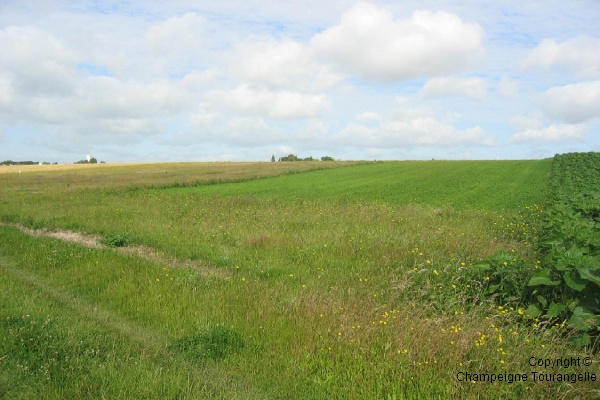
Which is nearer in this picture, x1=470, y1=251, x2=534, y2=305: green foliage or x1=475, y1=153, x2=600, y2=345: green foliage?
x1=475, y1=153, x2=600, y2=345: green foliage

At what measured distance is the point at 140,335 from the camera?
22.1 ft

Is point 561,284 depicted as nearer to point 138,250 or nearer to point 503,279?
point 503,279

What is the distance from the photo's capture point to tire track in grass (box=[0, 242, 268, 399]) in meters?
5.26

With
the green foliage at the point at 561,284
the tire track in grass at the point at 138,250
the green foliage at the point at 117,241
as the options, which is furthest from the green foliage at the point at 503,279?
the green foliage at the point at 117,241

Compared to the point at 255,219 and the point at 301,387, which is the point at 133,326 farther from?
the point at 255,219

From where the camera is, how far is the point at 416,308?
794cm

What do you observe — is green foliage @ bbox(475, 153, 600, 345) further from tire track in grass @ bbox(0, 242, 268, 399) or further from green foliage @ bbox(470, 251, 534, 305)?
tire track in grass @ bbox(0, 242, 268, 399)

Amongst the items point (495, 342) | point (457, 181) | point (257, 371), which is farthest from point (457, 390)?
point (457, 181)

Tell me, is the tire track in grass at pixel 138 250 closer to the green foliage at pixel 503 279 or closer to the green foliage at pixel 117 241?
the green foliage at pixel 117 241

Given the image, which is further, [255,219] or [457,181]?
[457,181]

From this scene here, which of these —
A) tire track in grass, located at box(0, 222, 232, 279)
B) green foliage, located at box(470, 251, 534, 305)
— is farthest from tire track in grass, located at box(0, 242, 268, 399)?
green foliage, located at box(470, 251, 534, 305)

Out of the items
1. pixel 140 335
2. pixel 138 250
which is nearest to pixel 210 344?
pixel 140 335

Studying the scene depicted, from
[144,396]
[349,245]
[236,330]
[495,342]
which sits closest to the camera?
[144,396]

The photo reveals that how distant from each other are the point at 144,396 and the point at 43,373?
4.32 feet
